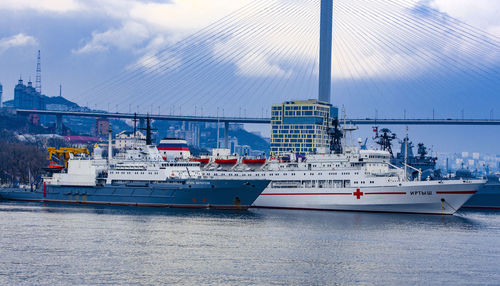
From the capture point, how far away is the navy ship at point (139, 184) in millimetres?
48281

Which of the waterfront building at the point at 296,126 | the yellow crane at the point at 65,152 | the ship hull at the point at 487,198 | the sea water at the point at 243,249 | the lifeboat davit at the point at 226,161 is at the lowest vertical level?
the sea water at the point at 243,249

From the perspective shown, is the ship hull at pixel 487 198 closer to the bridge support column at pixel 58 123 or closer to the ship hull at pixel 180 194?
the ship hull at pixel 180 194

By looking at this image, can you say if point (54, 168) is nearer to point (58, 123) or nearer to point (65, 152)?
point (65, 152)

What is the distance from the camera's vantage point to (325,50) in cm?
9675

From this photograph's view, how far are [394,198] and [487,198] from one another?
49.5ft

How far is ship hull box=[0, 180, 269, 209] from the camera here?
158 ft

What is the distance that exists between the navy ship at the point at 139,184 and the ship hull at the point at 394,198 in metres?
3.58

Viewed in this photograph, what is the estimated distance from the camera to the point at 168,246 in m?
30.1

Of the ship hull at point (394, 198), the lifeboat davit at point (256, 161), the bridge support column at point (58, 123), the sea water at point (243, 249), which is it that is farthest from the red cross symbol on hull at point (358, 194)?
the bridge support column at point (58, 123)

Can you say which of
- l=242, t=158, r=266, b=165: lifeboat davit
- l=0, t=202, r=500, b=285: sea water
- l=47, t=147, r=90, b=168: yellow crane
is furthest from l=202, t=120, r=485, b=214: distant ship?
l=47, t=147, r=90, b=168: yellow crane

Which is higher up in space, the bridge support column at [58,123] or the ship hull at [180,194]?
the bridge support column at [58,123]

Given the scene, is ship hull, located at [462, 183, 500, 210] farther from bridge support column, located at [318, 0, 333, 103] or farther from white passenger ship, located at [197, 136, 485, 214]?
bridge support column, located at [318, 0, 333, 103]

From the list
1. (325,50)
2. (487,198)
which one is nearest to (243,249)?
(487,198)

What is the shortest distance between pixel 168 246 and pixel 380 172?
21.7 m
